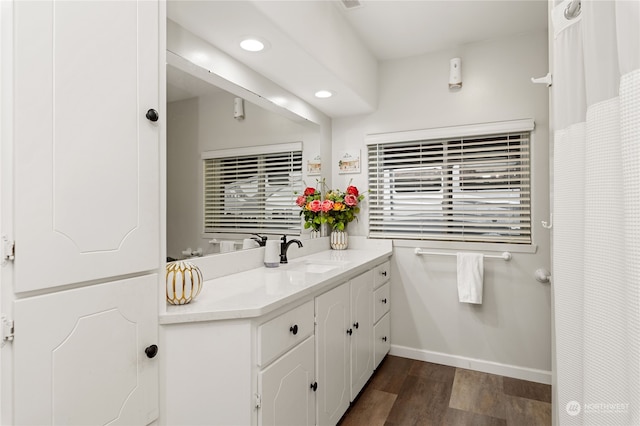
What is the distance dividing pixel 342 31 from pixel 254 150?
3.36 feet

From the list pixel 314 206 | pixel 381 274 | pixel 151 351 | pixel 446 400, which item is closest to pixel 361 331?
pixel 381 274

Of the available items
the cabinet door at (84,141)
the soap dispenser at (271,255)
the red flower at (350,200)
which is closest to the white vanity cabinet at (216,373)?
the cabinet door at (84,141)

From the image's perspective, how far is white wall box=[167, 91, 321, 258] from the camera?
166cm

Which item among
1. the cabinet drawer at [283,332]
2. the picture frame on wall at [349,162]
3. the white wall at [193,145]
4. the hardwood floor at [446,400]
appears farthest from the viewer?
the picture frame on wall at [349,162]

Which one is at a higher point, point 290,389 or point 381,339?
point 290,389

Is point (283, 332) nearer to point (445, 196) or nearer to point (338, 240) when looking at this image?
point (338, 240)

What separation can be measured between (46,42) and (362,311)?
2.06 metres

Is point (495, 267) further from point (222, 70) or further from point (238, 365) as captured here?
point (222, 70)

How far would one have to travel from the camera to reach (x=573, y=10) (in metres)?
0.97

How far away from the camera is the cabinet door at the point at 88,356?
2.85 feet

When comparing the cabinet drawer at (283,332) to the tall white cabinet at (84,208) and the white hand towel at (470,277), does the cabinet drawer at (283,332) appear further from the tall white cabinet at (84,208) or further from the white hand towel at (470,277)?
the white hand towel at (470,277)

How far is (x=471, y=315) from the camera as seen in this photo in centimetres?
281

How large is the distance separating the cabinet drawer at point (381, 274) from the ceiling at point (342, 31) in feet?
4.39

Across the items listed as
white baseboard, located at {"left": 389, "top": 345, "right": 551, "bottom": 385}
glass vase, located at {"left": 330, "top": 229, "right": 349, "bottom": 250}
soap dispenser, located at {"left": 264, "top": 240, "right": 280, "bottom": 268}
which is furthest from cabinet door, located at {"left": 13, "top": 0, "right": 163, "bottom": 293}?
white baseboard, located at {"left": 389, "top": 345, "right": 551, "bottom": 385}
